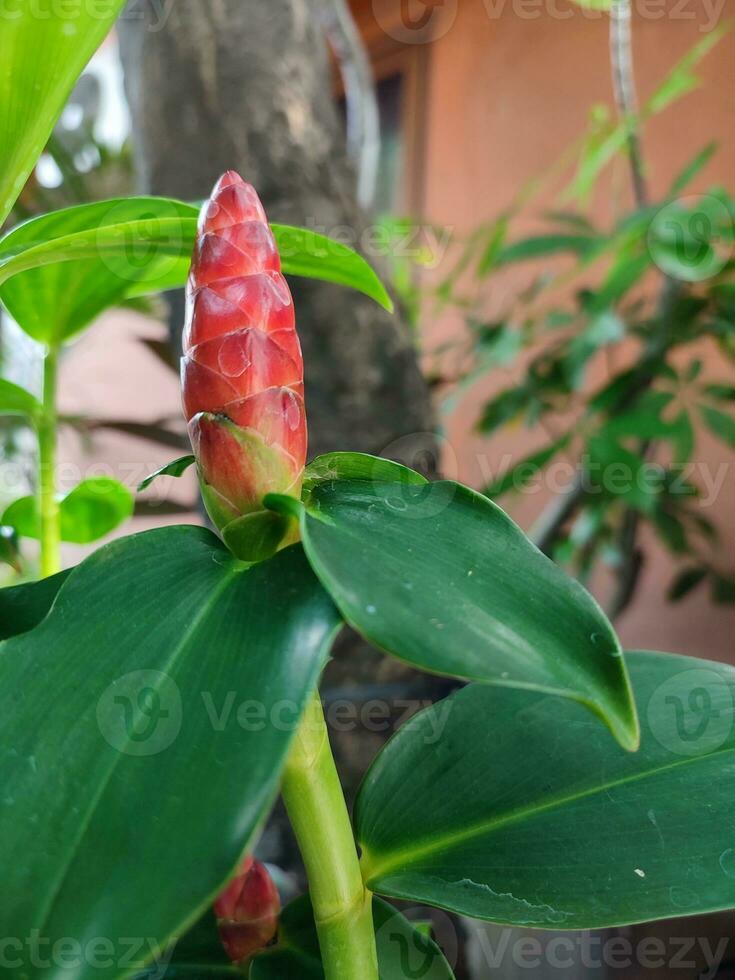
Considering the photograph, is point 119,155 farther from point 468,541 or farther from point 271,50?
point 468,541

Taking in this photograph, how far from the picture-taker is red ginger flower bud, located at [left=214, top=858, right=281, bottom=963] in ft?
0.95

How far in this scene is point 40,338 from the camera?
39cm

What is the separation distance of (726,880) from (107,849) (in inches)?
6.8

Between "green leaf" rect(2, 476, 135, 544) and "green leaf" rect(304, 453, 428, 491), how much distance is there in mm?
174

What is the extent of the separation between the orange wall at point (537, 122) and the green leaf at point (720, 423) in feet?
1.11

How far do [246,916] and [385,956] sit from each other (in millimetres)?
54

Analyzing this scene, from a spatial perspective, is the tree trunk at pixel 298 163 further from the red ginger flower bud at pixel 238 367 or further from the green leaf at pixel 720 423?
the red ginger flower bud at pixel 238 367

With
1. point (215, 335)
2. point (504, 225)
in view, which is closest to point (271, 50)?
point (504, 225)

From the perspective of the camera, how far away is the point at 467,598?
0.18 metres

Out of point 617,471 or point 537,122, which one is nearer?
point 617,471

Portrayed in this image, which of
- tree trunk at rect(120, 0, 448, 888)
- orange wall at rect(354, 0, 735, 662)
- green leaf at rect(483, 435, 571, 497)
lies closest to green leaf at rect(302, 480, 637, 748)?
tree trunk at rect(120, 0, 448, 888)

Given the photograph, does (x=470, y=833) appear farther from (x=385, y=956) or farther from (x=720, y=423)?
(x=720, y=423)

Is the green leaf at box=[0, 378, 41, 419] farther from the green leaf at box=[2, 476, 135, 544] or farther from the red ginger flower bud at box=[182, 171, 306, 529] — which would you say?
the red ginger flower bud at box=[182, 171, 306, 529]

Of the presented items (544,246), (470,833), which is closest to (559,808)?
(470,833)
